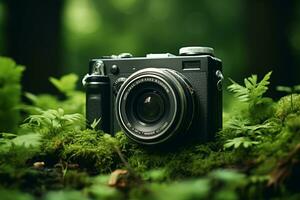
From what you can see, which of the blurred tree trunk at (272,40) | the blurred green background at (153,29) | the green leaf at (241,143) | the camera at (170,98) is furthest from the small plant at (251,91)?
the blurred green background at (153,29)

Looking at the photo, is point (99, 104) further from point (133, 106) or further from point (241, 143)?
point (241, 143)

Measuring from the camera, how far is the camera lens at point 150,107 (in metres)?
3.01

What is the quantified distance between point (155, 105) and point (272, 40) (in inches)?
120

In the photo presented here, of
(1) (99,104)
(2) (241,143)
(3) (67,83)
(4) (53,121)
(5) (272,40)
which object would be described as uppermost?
(5) (272,40)

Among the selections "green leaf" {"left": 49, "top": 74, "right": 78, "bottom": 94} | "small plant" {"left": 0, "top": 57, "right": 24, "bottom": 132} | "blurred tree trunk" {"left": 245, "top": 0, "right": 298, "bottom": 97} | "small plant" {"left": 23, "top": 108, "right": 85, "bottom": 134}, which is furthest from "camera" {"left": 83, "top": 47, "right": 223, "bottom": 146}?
"blurred tree trunk" {"left": 245, "top": 0, "right": 298, "bottom": 97}

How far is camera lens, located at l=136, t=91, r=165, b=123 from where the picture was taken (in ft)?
9.86

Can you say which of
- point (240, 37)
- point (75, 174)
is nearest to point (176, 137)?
point (75, 174)

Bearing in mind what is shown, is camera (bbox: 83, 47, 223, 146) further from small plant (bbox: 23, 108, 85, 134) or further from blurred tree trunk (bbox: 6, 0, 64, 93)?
blurred tree trunk (bbox: 6, 0, 64, 93)

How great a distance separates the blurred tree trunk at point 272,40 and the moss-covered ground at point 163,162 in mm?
2372

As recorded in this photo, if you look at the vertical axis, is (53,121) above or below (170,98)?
below

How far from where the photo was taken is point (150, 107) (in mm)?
3057

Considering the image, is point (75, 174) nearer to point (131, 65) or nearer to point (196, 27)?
point (131, 65)

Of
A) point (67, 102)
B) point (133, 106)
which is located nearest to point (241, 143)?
point (133, 106)

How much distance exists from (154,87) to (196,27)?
8330 millimetres
